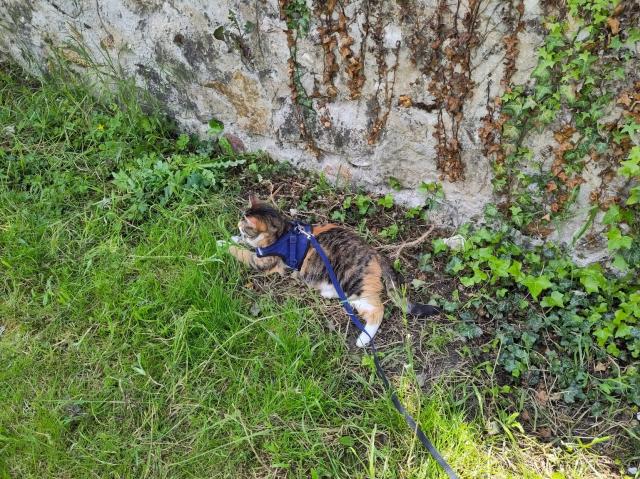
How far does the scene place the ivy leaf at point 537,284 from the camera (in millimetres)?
2951

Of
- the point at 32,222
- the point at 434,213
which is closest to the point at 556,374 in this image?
the point at 434,213

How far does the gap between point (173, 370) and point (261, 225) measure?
0.95m

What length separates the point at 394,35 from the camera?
2906 mm

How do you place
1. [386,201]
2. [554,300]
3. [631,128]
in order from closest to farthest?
1. [631,128]
2. [554,300]
3. [386,201]

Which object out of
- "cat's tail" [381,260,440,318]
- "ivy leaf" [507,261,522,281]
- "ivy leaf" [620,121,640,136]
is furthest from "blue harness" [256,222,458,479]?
"ivy leaf" [620,121,640,136]

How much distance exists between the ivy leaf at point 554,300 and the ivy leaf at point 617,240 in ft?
1.19

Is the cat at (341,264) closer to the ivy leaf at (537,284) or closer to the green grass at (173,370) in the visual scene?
the green grass at (173,370)

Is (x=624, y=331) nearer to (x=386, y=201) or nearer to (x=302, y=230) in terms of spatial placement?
(x=386, y=201)

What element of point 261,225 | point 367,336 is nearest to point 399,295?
point 367,336

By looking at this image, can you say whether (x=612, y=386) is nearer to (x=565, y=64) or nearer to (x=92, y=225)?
(x=565, y=64)

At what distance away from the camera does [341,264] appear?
124 inches

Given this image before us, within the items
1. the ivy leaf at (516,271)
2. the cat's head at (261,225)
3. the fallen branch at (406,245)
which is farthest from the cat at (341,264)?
the ivy leaf at (516,271)

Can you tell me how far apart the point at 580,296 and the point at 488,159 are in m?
0.93

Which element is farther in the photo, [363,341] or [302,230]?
[302,230]
